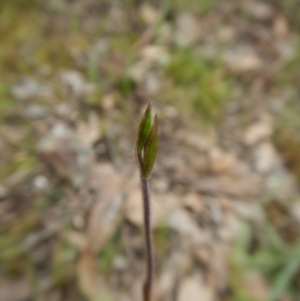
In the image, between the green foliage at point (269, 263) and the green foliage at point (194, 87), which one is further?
the green foliage at point (194, 87)

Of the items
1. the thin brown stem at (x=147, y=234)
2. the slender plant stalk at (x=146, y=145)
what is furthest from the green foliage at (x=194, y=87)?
the slender plant stalk at (x=146, y=145)

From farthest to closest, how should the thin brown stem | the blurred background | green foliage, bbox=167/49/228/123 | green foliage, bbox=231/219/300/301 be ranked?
1. green foliage, bbox=167/49/228/123
2. green foliage, bbox=231/219/300/301
3. the blurred background
4. the thin brown stem

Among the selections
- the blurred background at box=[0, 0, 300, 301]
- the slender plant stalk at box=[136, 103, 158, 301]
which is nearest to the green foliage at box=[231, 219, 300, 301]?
the blurred background at box=[0, 0, 300, 301]

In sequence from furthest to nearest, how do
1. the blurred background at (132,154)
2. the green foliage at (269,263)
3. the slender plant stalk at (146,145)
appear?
the green foliage at (269,263), the blurred background at (132,154), the slender plant stalk at (146,145)

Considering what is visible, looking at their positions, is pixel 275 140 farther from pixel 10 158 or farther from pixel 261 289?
pixel 10 158

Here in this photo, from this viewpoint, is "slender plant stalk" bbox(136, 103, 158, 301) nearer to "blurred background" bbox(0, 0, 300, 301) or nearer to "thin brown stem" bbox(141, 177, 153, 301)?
"thin brown stem" bbox(141, 177, 153, 301)

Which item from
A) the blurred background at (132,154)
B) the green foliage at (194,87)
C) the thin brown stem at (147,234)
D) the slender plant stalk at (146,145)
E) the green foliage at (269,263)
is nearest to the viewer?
the slender plant stalk at (146,145)

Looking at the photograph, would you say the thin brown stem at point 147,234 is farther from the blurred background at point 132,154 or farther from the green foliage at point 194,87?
the green foliage at point 194,87

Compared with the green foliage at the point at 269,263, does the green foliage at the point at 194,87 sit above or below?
above

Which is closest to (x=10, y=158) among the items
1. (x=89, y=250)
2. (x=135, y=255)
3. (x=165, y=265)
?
(x=89, y=250)

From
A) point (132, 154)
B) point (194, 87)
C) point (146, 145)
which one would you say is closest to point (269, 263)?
point (132, 154)
